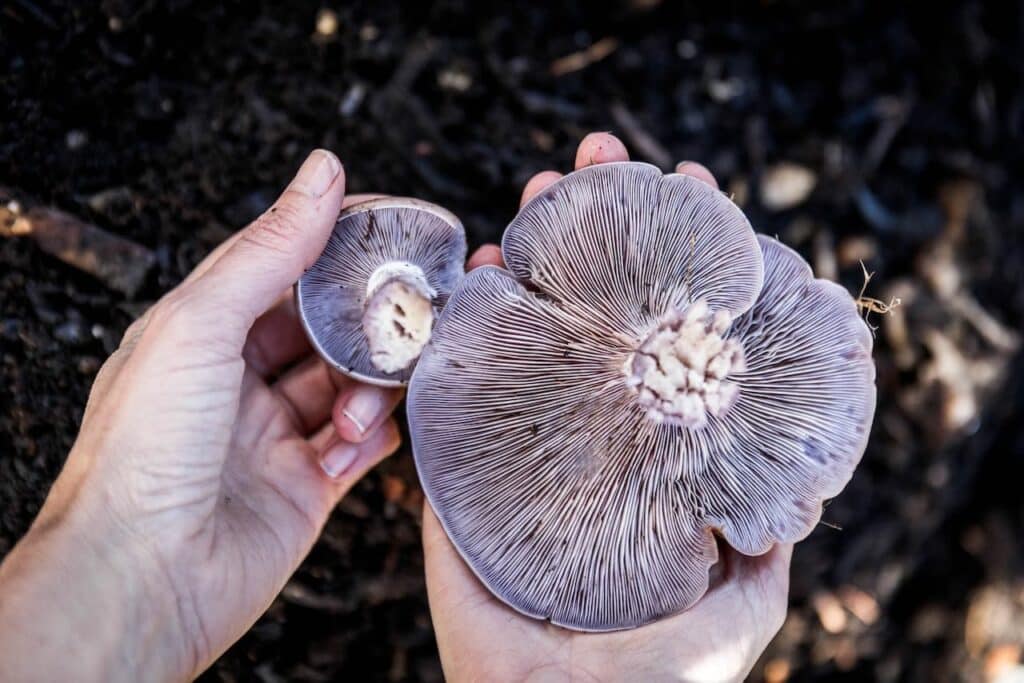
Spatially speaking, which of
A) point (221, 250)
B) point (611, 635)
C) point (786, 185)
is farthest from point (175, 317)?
point (786, 185)

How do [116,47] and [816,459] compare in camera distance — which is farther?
[116,47]

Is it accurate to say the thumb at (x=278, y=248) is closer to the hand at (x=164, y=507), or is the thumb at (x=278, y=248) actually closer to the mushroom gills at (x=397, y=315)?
the hand at (x=164, y=507)

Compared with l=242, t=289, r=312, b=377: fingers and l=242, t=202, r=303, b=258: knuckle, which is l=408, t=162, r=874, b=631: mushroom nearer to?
l=242, t=202, r=303, b=258: knuckle

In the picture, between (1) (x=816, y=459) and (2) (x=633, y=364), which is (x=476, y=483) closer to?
(2) (x=633, y=364)

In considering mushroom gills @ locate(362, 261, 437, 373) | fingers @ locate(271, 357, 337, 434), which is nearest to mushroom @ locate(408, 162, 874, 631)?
mushroom gills @ locate(362, 261, 437, 373)

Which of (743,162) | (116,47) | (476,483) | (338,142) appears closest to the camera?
(476,483)

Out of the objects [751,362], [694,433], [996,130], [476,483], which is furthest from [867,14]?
[476,483]
